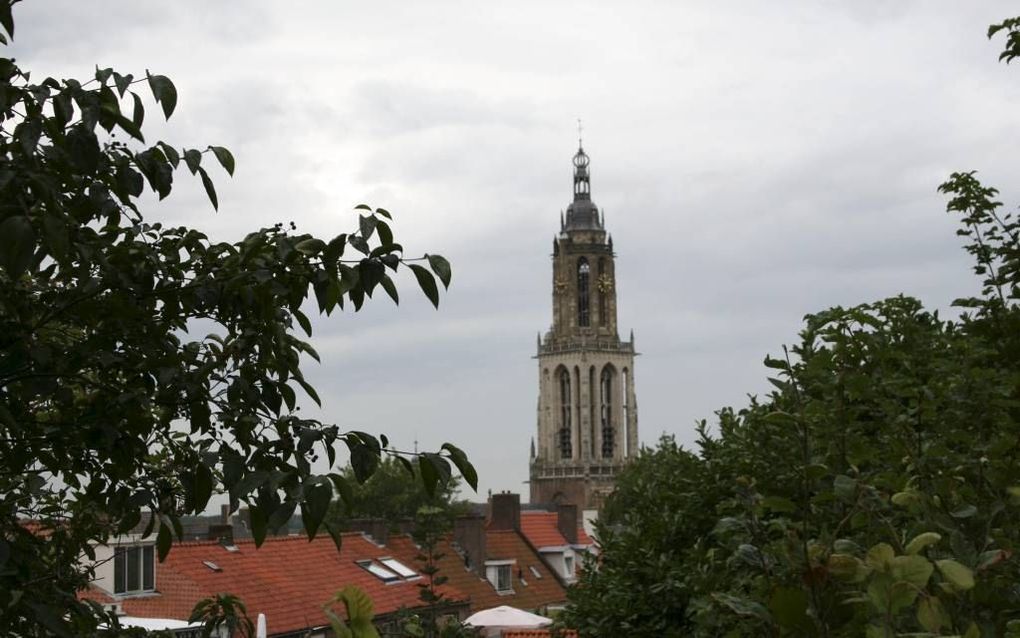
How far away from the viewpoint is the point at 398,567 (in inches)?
1594

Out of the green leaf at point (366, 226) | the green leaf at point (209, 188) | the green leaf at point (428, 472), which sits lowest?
the green leaf at point (428, 472)

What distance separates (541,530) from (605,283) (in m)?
66.1

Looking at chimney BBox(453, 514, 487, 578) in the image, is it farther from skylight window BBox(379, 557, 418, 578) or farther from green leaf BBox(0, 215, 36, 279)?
Answer: green leaf BBox(0, 215, 36, 279)

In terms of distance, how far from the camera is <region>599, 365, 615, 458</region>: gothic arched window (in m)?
124

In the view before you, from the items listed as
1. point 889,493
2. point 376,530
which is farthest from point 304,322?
point 376,530

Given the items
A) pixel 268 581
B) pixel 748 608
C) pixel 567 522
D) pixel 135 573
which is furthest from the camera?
pixel 567 522

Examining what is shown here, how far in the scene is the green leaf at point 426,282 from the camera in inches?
170

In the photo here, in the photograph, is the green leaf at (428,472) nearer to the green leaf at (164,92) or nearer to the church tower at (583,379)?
the green leaf at (164,92)

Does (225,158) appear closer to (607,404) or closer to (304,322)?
(304,322)

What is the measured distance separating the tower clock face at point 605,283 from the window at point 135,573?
96.6m

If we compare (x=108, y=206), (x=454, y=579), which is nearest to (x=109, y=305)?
(x=108, y=206)

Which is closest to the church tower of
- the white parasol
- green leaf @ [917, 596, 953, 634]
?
the white parasol

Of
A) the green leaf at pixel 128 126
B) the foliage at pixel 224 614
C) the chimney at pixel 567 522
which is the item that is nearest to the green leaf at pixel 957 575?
the green leaf at pixel 128 126

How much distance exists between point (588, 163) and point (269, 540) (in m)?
101
